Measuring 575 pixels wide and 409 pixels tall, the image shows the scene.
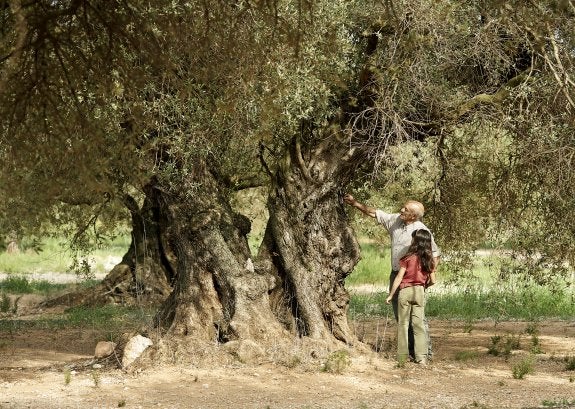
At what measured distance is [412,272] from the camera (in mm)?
10945

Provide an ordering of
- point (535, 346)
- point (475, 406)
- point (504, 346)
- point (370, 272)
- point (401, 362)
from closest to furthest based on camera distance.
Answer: point (475, 406) < point (401, 362) < point (535, 346) < point (504, 346) < point (370, 272)

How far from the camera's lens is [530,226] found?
41.3 feet

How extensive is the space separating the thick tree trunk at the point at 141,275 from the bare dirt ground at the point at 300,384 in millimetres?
5997

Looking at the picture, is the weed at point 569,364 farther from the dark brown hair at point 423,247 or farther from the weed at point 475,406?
the weed at point 475,406

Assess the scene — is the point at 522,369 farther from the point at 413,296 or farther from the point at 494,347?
Answer: the point at 494,347

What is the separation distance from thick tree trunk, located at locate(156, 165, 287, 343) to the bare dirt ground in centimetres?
68

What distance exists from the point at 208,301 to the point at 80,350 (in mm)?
2952

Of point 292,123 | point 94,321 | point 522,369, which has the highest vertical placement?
point 292,123

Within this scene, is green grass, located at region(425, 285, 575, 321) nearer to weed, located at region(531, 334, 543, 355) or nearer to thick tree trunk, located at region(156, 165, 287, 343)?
weed, located at region(531, 334, 543, 355)

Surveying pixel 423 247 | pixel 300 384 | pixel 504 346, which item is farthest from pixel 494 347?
pixel 300 384

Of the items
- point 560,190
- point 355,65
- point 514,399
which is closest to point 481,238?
point 560,190

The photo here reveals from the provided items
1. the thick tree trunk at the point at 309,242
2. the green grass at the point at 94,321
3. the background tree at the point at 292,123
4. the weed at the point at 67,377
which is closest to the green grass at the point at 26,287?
the green grass at the point at 94,321

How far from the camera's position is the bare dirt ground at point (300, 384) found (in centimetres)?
886

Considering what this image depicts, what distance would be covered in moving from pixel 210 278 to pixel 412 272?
2.29 meters
